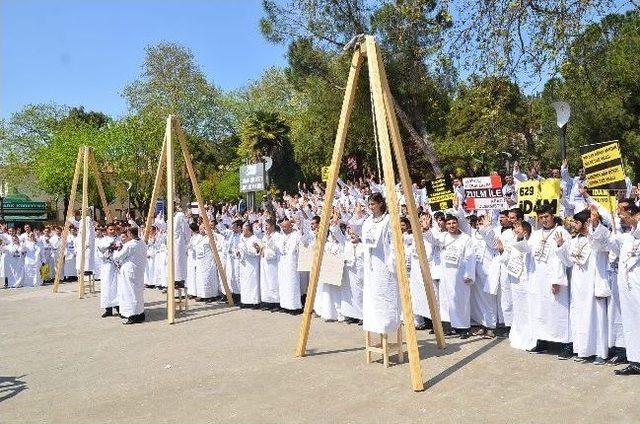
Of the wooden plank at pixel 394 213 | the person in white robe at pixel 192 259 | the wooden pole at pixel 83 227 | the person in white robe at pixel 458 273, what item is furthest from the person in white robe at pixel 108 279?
the wooden plank at pixel 394 213

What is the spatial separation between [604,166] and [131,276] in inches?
351

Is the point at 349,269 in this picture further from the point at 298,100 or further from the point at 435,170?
the point at 298,100

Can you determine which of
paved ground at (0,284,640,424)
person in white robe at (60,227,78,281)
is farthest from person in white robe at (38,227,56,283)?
paved ground at (0,284,640,424)

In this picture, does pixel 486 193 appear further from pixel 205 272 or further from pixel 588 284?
pixel 205 272

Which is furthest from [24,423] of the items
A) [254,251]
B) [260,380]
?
[254,251]

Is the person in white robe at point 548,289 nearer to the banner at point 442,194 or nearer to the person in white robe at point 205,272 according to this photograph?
the banner at point 442,194

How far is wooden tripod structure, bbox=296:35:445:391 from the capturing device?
707 centimetres

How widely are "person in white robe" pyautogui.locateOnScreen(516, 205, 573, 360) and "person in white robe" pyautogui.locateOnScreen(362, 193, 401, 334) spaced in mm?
2032

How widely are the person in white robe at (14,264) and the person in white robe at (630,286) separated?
1970cm

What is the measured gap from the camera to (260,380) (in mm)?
7281

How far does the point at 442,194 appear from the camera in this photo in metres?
11.3

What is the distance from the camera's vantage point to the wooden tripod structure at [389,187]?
23.2 ft

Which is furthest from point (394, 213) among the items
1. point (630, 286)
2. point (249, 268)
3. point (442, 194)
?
point (249, 268)

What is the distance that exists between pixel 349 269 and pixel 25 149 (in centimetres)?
4781
